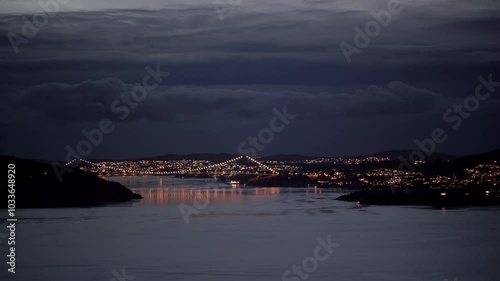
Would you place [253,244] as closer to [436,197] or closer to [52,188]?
[436,197]

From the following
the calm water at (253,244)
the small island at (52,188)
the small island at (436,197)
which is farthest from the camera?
the small island at (436,197)

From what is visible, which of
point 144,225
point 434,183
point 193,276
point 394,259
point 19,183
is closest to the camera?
point 193,276

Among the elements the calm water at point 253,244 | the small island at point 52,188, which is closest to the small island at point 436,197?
the calm water at point 253,244

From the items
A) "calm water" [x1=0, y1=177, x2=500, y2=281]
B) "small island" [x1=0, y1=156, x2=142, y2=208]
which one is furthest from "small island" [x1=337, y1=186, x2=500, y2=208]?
"small island" [x1=0, y1=156, x2=142, y2=208]

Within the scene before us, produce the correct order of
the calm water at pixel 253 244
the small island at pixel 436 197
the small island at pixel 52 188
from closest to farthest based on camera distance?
the calm water at pixel 253 244 < the small island at pixel 52 188 < the small island at pixel 436 197

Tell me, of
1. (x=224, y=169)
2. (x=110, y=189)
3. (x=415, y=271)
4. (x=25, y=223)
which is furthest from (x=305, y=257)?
(x=224, y=169)

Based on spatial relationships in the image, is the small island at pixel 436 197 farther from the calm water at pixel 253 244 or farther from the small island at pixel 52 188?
the small island at pixel 52 188

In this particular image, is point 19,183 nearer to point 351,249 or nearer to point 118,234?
point 118,234

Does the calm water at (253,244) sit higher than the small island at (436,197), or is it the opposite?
the small island at (436,197)

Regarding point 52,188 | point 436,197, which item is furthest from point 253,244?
point 52,188
